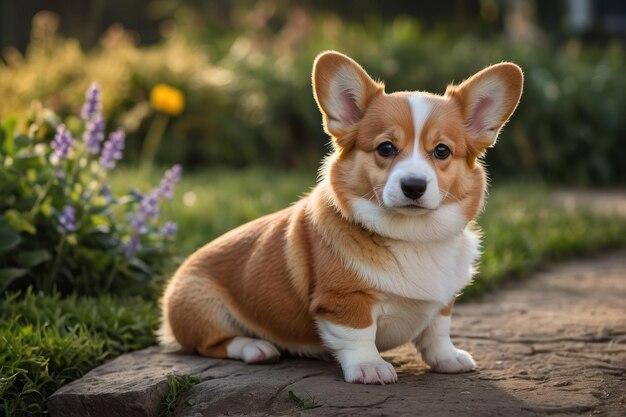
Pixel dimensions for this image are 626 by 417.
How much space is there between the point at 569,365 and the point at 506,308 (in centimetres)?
122

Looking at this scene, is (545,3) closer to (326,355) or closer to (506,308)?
(506,308)

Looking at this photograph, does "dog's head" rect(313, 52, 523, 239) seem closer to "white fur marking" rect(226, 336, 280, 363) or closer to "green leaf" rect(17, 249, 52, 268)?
"white fur marking" rect(226, 336, 280, 363)

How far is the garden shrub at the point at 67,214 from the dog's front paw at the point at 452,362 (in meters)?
1.92

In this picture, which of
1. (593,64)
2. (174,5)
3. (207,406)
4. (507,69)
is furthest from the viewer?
(174,5)

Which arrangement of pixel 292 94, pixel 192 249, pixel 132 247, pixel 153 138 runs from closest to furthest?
pixel 132 247
pixel 192 249
pixel 153 138
pixel 292 94

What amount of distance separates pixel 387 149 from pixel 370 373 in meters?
0.89

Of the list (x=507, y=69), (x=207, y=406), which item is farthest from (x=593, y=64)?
(x=207, y=406)

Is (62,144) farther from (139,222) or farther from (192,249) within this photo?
(192,249)

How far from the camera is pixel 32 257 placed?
4586 millimetres

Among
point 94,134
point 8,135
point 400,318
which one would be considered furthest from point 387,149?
point 8,135

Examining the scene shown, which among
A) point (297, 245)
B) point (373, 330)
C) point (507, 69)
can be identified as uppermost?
point (507, 69)

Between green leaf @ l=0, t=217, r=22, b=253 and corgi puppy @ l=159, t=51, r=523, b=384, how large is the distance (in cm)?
110

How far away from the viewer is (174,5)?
17641 mm

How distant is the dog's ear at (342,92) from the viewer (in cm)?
361
